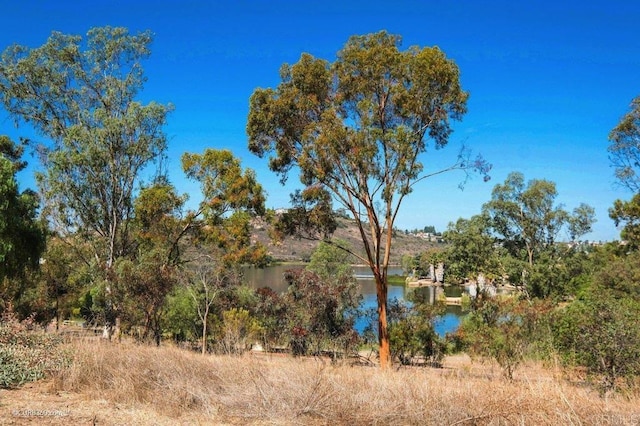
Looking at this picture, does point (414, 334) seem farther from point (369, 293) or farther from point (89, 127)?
point (369, 293)

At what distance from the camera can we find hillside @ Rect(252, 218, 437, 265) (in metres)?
16.0

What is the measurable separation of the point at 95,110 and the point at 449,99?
12.5 meters

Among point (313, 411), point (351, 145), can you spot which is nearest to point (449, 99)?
point (351, 145)

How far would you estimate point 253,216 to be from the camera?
2006 cm

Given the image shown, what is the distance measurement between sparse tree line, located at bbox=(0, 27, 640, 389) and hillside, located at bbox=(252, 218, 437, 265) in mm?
595

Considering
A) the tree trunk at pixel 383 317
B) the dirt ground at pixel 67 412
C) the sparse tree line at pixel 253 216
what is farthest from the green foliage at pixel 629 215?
the dirt ground at pixel 67 412

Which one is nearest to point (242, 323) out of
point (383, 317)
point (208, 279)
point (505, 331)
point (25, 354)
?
point (208, 279)

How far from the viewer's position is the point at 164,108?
1819 cm

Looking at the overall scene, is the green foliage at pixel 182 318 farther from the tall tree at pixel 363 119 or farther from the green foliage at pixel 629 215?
the green foliage at pixel 629 215

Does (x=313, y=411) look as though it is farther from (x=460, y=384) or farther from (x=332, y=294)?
(x=332, y=294)

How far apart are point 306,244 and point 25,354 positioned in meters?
78.6

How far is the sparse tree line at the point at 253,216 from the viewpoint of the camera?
12.9 m

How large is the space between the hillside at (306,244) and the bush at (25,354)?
7741 mm

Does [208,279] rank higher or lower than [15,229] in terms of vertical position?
lower
